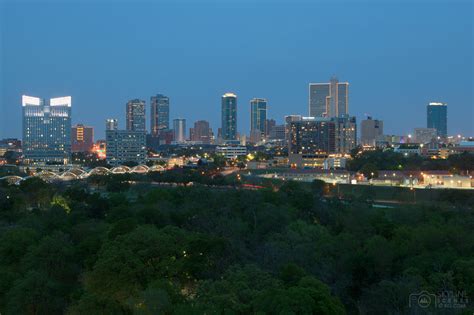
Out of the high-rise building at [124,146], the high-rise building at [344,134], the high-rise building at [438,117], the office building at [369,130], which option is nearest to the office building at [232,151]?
the high-rise building at [124,146]

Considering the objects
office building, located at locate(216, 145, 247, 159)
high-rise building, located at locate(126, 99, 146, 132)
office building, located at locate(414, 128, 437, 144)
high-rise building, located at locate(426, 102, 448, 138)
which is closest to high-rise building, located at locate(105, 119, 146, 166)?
office building, located at locate(216, 145, 247, 159)

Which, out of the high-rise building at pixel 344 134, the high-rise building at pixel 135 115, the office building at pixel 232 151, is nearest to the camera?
the high-rise building at pixel 344 134

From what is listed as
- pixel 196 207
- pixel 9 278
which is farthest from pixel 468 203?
pixel 9 278

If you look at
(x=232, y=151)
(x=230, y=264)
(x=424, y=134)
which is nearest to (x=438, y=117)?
(x=424, y=134)

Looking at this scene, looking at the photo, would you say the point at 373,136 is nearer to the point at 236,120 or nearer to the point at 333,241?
the point at 236,120

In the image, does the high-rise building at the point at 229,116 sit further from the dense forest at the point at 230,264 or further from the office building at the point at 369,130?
the dense forest at the point at 230,264

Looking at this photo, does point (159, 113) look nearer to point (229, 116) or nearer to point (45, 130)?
point (229, 116)
